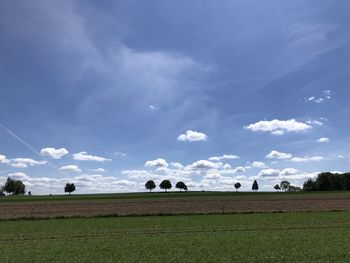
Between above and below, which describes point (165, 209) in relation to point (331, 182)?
below

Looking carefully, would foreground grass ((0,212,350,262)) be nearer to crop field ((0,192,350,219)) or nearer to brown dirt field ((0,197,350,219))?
crop field ((0,192,350,219))

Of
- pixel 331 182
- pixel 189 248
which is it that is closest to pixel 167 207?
pixel 189 248

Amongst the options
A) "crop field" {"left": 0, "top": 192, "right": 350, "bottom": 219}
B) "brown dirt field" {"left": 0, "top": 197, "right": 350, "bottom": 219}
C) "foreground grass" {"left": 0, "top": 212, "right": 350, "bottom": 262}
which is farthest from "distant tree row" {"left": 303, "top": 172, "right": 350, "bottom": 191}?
"foreground grass" {"left": 0, "top": 212, "right": 350, "bottom": 262}

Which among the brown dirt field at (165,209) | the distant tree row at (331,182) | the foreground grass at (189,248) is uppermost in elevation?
the distant tree row at (331,182)

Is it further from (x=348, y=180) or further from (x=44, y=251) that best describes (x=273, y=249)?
(x=348, y=180)

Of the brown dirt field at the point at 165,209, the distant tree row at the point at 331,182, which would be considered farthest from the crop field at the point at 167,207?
the distant tree row at the point at 331,182

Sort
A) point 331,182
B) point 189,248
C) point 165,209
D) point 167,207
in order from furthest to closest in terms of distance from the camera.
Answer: point 331,182 < point 167,207 < point 165,209 < point 189,248

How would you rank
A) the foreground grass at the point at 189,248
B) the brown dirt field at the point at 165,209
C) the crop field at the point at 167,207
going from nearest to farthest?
the foreground grass at the point at 189,248 < the brown dirt field at the point at 165,209 < the crop field at the point at 167,207

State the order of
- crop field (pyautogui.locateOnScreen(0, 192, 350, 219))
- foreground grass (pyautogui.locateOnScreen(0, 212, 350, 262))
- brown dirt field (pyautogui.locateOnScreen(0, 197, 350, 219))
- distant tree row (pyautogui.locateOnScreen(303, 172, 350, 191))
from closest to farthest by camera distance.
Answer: foreground grass (pyautogui.locateOnScreen(0, 212, 350, 262)) → brown dirt field (pyautogui.locateOnScreen(0, 197, 350, 219)) → crop field (pyautogui.locateOnScreen(0, 192, 350, 219)) → distant tree row (pyautogui.locateOnScreen(303, 172, 350, 191))

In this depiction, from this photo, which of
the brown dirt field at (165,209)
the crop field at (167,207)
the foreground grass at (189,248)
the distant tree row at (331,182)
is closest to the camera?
the foreground grass at (189,248)

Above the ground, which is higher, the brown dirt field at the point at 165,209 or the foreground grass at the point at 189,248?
the brown dirt field at the point at 165,209

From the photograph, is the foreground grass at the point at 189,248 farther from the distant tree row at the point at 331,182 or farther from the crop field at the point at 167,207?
the distant tree row at the point at 331,182

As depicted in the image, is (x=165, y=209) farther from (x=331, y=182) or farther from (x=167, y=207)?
(x=331, y=182)

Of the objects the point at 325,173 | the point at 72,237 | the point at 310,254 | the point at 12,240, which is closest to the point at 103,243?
the point at 72,237
